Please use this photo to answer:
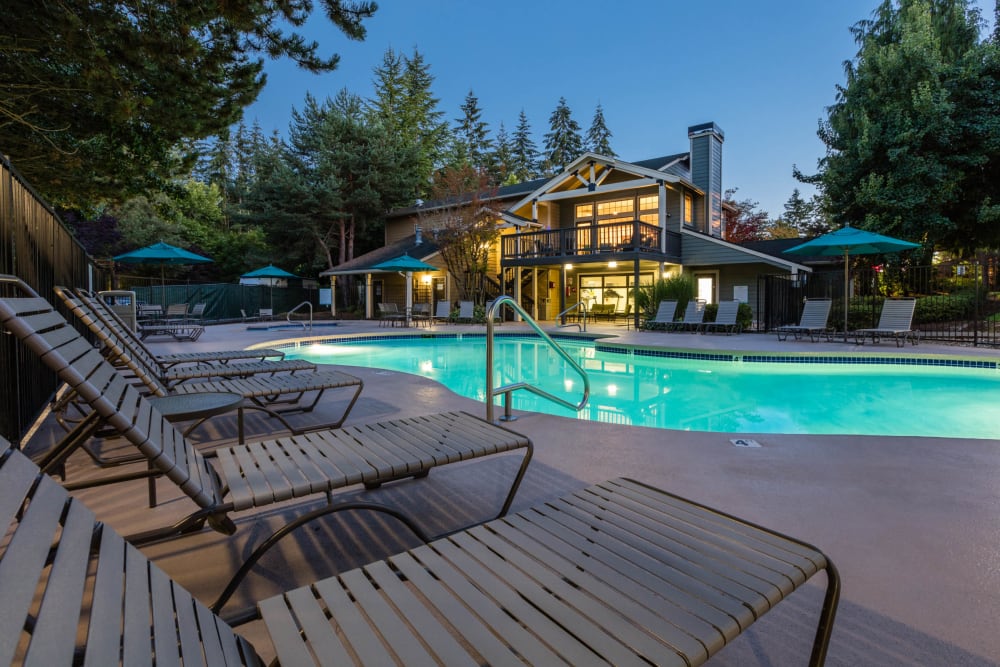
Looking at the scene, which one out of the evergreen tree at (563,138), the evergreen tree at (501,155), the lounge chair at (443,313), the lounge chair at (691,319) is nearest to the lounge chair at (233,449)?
the lounge chair at (691,319)

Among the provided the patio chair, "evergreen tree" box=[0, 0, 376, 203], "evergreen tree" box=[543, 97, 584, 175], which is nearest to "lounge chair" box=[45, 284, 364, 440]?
the patio chair

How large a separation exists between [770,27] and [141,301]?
47357mm

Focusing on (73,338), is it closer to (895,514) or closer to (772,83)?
(895,514)

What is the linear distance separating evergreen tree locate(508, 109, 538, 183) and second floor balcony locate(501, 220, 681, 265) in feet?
81.6

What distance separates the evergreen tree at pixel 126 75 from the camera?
524cm

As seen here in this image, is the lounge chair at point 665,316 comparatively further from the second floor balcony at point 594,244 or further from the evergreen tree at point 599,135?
the evergreen tree at point 599,135

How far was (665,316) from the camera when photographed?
13.5 m

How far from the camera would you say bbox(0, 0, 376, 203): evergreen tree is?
524 centimetres

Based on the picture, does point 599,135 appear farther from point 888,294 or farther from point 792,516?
point 792,516

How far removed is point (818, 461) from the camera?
3.12 metres

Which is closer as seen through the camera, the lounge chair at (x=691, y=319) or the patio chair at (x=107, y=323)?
the patio chair at (x=107, y=323)

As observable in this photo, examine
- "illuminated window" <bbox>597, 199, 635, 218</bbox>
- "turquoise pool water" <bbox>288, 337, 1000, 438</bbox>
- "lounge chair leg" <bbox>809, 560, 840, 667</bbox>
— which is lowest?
"turquoise pool water" <bbox>288, 337, 1000, 438</bbox>

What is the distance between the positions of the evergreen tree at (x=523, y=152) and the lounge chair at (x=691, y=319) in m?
30.0

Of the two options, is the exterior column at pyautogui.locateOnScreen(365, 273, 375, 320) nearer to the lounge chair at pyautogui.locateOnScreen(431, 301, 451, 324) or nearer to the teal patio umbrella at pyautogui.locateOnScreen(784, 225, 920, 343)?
the lounge chair at pyautogui.locateOnScreen(431, 301, 451, 324)
